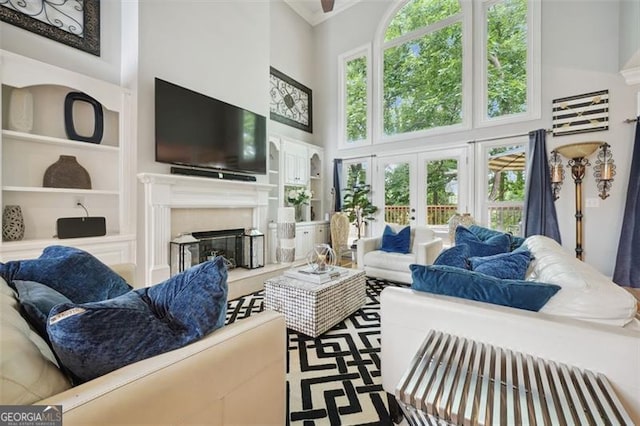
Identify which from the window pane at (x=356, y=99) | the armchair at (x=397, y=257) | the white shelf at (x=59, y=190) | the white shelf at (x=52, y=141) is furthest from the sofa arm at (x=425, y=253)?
the white shelf at (x=52, y=141)

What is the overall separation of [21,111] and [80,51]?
0.86 metres

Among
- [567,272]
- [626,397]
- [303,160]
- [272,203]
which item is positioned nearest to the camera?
[626,397]

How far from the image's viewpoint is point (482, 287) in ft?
4.22

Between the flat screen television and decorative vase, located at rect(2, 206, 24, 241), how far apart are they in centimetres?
120

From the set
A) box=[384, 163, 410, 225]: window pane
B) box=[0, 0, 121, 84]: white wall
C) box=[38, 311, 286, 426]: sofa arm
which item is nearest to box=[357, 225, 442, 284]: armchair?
box=[384, 163, 410, 225]: window pane

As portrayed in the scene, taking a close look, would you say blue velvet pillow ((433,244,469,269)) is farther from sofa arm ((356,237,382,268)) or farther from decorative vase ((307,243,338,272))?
sofa arm ((356,237,382,268))

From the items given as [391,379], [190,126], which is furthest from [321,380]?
[190,126]

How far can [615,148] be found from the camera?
11.3ft

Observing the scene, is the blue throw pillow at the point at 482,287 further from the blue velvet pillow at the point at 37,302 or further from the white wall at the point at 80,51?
the white wall at the point at 80,51

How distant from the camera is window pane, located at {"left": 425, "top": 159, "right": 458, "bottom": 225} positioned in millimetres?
4648

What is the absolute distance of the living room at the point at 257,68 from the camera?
2.85m

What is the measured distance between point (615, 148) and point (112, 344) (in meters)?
5.26

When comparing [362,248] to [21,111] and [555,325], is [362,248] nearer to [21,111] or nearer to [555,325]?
[555,325]

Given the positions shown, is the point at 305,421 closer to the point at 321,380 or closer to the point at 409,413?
the point at 321,380
